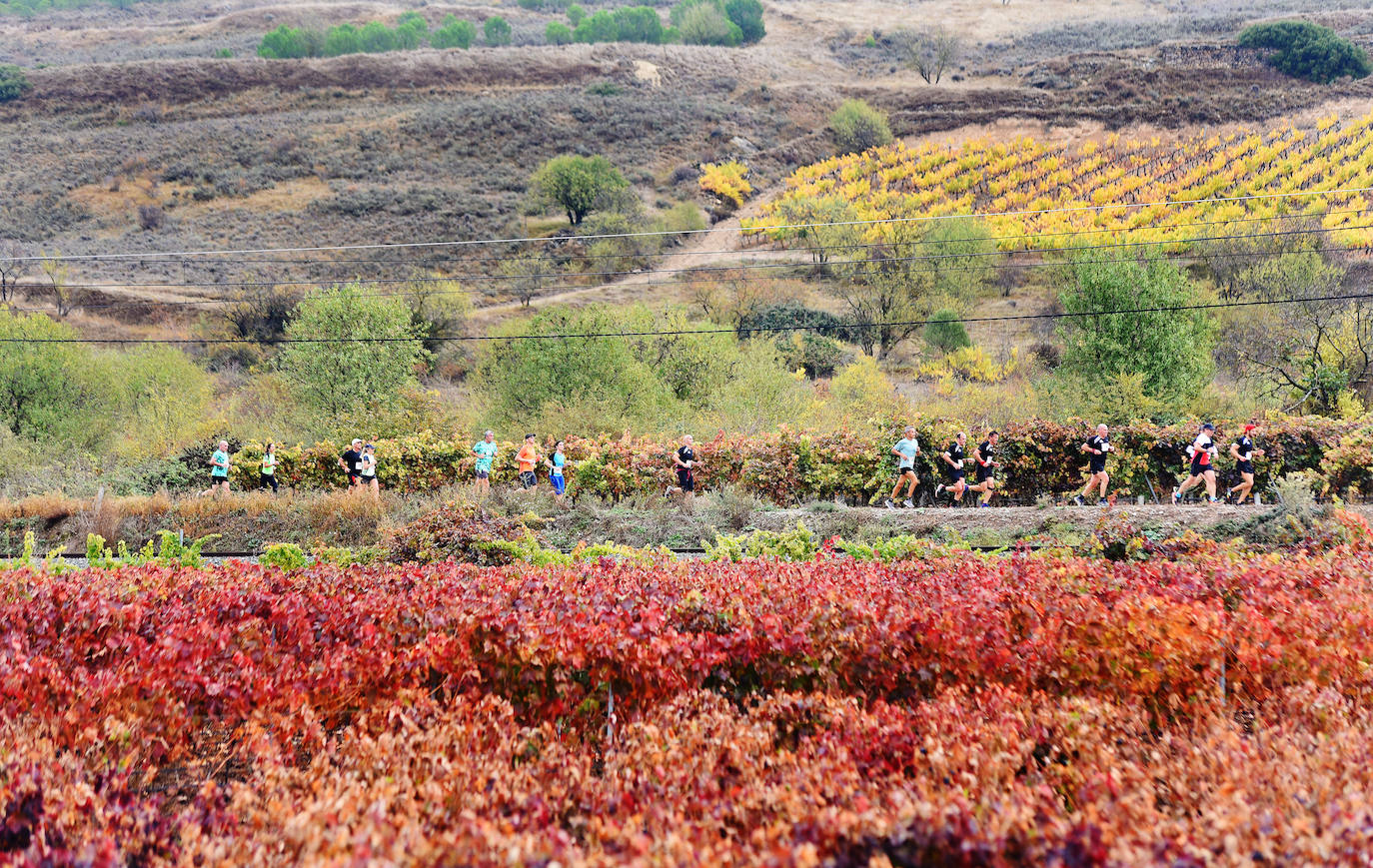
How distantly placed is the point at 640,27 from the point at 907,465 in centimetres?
10927

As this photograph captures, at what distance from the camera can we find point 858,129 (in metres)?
74.0

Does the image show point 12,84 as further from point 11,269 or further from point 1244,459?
point 1244,459

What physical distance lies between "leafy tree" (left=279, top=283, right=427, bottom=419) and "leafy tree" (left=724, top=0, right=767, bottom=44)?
9570 centimetres

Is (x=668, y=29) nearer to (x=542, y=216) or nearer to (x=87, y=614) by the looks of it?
(x=542, y=216)

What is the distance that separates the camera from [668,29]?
110812 mm

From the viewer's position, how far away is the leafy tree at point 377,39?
104938 mm

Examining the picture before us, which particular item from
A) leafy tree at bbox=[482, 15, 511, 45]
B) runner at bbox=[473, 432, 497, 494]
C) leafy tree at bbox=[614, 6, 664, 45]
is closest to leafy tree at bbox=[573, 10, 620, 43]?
leafy tree at bbox=[614, 6, 664, 45]

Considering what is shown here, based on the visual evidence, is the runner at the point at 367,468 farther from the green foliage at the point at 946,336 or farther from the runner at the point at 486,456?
the green foliage at the point at 946,336

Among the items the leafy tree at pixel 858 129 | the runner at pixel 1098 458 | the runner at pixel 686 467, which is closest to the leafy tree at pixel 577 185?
the leafy tree at pixel 858 129

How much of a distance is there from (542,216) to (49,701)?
6043 cm

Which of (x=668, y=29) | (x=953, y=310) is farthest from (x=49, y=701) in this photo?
(x=668, y=29)

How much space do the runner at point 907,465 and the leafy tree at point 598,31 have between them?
4178 inches

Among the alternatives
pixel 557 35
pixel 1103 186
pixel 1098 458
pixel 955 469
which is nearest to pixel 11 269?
pixel 955 469

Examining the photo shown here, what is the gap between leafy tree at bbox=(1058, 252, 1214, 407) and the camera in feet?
90.0
